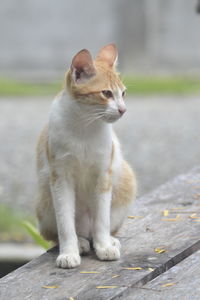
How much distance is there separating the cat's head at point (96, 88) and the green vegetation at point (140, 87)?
8.54 meters

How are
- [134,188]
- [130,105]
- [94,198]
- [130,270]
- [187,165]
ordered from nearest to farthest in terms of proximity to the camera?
[130,270] → [94,198] → [134,188] → [187,165] → [130,105]

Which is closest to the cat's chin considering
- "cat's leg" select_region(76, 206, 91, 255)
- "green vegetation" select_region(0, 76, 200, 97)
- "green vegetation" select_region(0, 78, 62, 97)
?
"cat's leg" select_region(76, 206, 91, 255)

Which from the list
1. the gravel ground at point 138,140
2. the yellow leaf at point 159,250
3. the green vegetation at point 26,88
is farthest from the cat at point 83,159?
the green vegetation at point 26,88

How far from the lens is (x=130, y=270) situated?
2.52 meters

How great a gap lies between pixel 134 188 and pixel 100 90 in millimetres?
609

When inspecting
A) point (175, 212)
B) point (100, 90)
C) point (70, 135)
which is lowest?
point (175, 212)

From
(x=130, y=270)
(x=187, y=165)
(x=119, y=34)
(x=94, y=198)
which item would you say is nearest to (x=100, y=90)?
(x=94, y=198)

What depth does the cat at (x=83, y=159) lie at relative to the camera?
271 cm

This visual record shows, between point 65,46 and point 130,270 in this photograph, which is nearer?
point 130,270

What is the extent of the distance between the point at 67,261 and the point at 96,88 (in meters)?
0.62

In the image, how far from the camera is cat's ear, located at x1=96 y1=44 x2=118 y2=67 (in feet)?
9.32

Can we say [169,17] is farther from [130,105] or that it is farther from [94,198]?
[94,198]

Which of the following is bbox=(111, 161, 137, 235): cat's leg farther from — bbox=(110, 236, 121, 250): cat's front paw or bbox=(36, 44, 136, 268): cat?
bbox=(110, 236, 121, 250): cat's front paw

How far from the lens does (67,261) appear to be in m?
2.63
